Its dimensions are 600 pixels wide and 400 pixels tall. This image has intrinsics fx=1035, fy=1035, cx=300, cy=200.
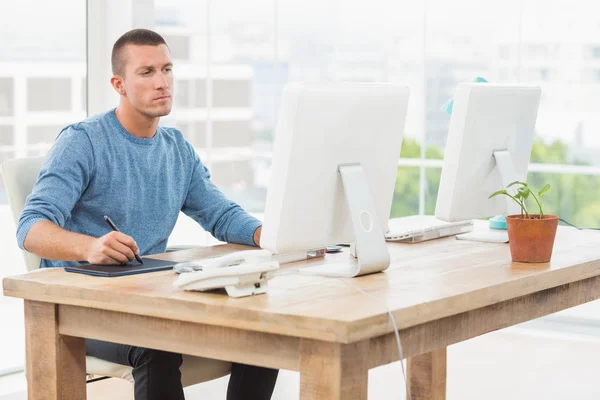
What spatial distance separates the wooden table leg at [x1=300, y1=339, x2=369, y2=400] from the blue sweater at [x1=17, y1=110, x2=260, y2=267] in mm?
936

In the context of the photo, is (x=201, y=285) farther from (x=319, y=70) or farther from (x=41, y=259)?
(x=319, y=70)

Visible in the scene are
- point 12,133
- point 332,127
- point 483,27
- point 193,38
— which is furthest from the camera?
point 193,38

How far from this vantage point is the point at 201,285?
6.43 ft

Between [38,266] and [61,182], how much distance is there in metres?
0.27

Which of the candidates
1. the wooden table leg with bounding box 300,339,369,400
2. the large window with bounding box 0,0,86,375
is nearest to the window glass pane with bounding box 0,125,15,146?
the large window with bounding box 0,0,86,375

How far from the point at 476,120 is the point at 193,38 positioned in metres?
2.91

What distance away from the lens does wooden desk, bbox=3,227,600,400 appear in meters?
1.80

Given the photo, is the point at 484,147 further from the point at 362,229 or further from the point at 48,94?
the point at 48,94

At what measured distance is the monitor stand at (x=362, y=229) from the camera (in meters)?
2.22

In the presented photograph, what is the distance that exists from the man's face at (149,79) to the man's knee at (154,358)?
2.22 ft

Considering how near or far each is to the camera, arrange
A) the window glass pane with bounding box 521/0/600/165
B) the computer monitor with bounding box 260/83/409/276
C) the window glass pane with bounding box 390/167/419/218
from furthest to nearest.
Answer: the window glass pane with bounding box 390/167/419/218 → the window glass pane with bounding box 521/0/600/165 → the computer monitor with bounding box 260/83/409/276

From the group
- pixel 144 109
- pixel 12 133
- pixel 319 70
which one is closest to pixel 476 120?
pixel 144 109

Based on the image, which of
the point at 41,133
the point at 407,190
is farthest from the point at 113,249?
the point at 407,190

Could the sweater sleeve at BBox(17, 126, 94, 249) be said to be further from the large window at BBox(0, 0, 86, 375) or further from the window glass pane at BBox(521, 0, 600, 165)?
the window glass pane at BBox(521, 0, 600, 165)
